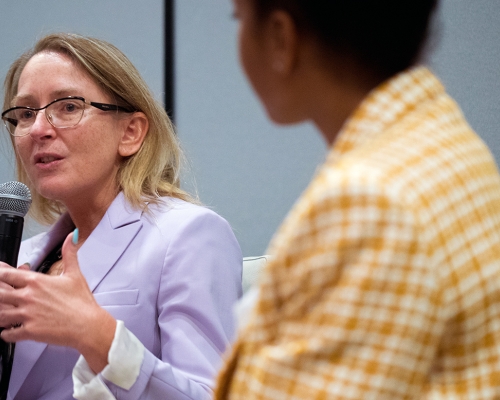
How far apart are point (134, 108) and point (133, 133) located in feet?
0.17

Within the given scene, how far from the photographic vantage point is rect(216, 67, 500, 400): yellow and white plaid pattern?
1.32ft

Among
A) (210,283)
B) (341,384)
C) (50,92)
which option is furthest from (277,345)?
(50,92)

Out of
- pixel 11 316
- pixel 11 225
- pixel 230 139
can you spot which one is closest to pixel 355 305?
pixel 11 316

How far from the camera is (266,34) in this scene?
0.49 m

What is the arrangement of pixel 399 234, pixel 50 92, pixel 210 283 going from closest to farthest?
1. pixel 399 234
2. pixel 210 283
3. pixel 50 92

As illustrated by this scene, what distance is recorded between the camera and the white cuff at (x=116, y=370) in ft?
2.84

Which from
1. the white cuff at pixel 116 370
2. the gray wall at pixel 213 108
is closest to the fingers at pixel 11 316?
the white cuff at pixel 116 370

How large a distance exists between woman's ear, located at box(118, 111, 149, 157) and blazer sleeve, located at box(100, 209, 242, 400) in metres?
0.23

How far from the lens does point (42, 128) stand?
4.10ft

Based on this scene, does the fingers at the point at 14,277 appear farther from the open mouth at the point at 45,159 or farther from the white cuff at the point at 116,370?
the open mouth at the point at 45,159

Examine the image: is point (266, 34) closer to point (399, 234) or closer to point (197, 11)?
point (399, 234)

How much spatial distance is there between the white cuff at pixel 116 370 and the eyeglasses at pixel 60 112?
50 cm

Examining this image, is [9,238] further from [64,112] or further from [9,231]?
[64,112]

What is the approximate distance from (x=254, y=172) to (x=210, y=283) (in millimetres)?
841
